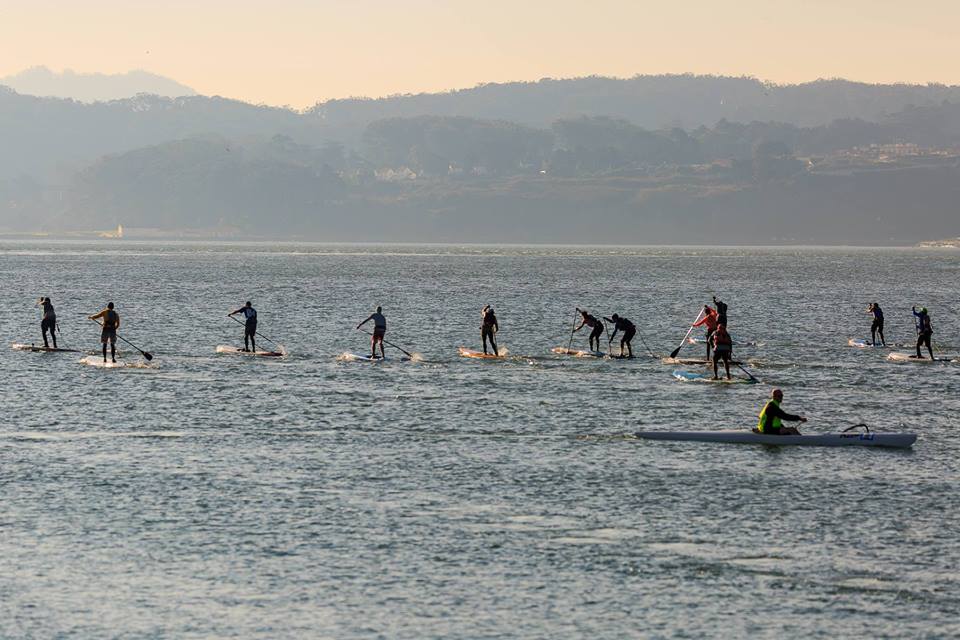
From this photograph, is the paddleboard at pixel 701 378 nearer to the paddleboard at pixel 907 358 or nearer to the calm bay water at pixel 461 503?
the calm bay water at pixel 461 503

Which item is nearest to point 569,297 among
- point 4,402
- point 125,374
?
point 125,374

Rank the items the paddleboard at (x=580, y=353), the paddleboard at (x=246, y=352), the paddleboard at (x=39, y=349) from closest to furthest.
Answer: the paddleboard at (x=246, y=352) → the paddleboard at (x=580, y=353) → the paddleboard at (x=39, y=349)

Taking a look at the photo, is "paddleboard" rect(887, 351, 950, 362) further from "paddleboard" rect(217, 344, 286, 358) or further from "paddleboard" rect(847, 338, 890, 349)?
"paddleboard" rect(217, 344, 286, 358)

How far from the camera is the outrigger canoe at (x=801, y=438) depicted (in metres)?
38.8

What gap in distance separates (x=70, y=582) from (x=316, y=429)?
17526 millimetres

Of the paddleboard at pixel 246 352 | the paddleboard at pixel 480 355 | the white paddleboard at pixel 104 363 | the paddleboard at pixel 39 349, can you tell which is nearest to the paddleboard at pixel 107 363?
the white paddleboard at pixel 104 363

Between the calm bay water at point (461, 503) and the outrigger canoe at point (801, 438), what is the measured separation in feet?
1.96

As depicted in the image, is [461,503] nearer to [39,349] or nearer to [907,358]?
[907,358]

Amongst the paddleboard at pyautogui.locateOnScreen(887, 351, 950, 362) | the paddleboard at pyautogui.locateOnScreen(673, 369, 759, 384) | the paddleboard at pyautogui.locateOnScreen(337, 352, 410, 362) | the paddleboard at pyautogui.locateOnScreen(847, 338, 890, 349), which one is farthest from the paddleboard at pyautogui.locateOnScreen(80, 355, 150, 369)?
the paddleboard at pyautogui.locateOnScreen(847, 338, 890, 349)

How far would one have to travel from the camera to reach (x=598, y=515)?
29.9 meters

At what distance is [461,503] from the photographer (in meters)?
31.2

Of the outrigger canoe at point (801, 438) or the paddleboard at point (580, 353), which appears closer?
the outrigger canoe at point (801, 438)

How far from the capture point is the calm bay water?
23.4 meters

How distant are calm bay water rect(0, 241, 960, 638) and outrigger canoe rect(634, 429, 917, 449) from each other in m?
0.60
